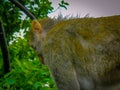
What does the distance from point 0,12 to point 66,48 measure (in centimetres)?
565

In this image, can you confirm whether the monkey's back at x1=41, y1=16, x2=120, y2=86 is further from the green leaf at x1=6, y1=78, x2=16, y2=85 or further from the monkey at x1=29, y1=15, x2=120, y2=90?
the green leaf at x1=6, y1=78, x2=16, y2=85

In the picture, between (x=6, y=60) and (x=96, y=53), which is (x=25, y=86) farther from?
(x=96, y=53)

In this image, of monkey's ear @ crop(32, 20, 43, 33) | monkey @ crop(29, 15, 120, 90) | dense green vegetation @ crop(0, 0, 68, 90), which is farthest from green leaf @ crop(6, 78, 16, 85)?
monkey @ crop(29, 15, 120, 90)

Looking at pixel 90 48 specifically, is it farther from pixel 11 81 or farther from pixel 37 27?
pixel 11 81

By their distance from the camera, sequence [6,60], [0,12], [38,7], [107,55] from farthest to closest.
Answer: [38,7] < [0,12] < [6,60] < [107,55]

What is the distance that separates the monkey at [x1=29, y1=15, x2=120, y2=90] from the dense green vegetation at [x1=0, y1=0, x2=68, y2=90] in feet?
4.29

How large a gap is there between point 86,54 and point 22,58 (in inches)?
157

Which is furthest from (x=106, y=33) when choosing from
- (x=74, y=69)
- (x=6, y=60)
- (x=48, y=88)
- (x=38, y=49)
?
(x=6, y=60)

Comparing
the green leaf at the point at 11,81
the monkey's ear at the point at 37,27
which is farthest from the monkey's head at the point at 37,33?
the green leaf at the point at 11,81

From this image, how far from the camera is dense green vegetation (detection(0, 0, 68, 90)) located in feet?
21.9

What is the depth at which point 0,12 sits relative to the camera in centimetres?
1042

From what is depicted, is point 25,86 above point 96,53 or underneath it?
underneath

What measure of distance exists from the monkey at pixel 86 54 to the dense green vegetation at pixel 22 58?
1.31 meters

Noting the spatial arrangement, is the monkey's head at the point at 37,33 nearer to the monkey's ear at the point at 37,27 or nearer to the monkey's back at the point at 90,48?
the monkey's ear at the point at 37,27
